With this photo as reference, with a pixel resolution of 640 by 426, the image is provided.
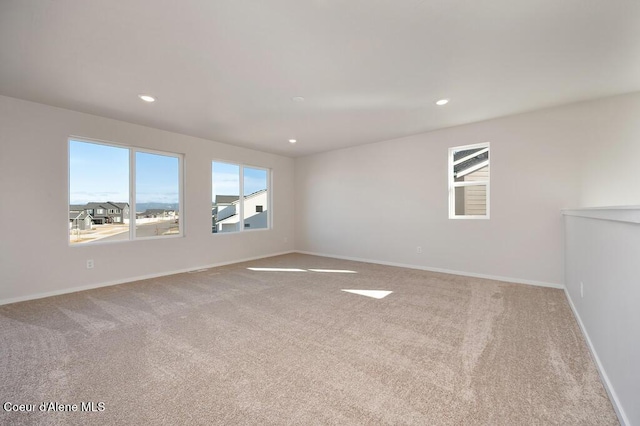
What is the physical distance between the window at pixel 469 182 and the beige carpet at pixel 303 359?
4.93 feet

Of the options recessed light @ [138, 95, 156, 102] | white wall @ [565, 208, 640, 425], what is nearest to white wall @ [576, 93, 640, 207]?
white wall @ [565, 208, 640, 425]

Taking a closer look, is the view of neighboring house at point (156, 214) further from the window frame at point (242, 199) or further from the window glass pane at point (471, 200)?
the window glass pane at point (471, 200)

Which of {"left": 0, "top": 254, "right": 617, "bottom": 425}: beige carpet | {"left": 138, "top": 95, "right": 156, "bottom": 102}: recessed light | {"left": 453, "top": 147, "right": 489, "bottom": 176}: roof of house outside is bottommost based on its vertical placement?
{"left": 0, "top": 254, "right": 617, "bottom": 425}: beige carpet

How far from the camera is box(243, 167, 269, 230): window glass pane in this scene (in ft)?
20.4

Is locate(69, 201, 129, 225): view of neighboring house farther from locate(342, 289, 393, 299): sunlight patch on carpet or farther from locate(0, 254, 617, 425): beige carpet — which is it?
locate(342, 289, 393, 299): sunlight patch on carpet

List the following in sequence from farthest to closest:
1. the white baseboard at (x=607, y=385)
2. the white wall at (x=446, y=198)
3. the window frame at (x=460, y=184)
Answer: the window frame at (x=460, y=184)
the white wall at (x=446, y=198)
the white baseboard at (x=607, y=385)

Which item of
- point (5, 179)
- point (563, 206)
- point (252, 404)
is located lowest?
point (252, 404)

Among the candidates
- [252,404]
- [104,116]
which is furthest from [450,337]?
[104,116]

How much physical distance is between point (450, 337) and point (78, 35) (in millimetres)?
4035

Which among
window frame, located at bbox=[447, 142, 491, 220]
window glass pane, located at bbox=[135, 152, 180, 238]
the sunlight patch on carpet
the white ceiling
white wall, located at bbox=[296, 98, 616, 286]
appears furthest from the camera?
window glass pane, located at bbox=[135, 152, 180, 238]

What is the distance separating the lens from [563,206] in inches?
144

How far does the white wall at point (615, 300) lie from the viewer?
1.30 metres

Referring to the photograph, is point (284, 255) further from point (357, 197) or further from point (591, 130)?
point (591, 130)

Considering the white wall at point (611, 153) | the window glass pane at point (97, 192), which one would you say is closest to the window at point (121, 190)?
the window glass pane at point (97, 192)
